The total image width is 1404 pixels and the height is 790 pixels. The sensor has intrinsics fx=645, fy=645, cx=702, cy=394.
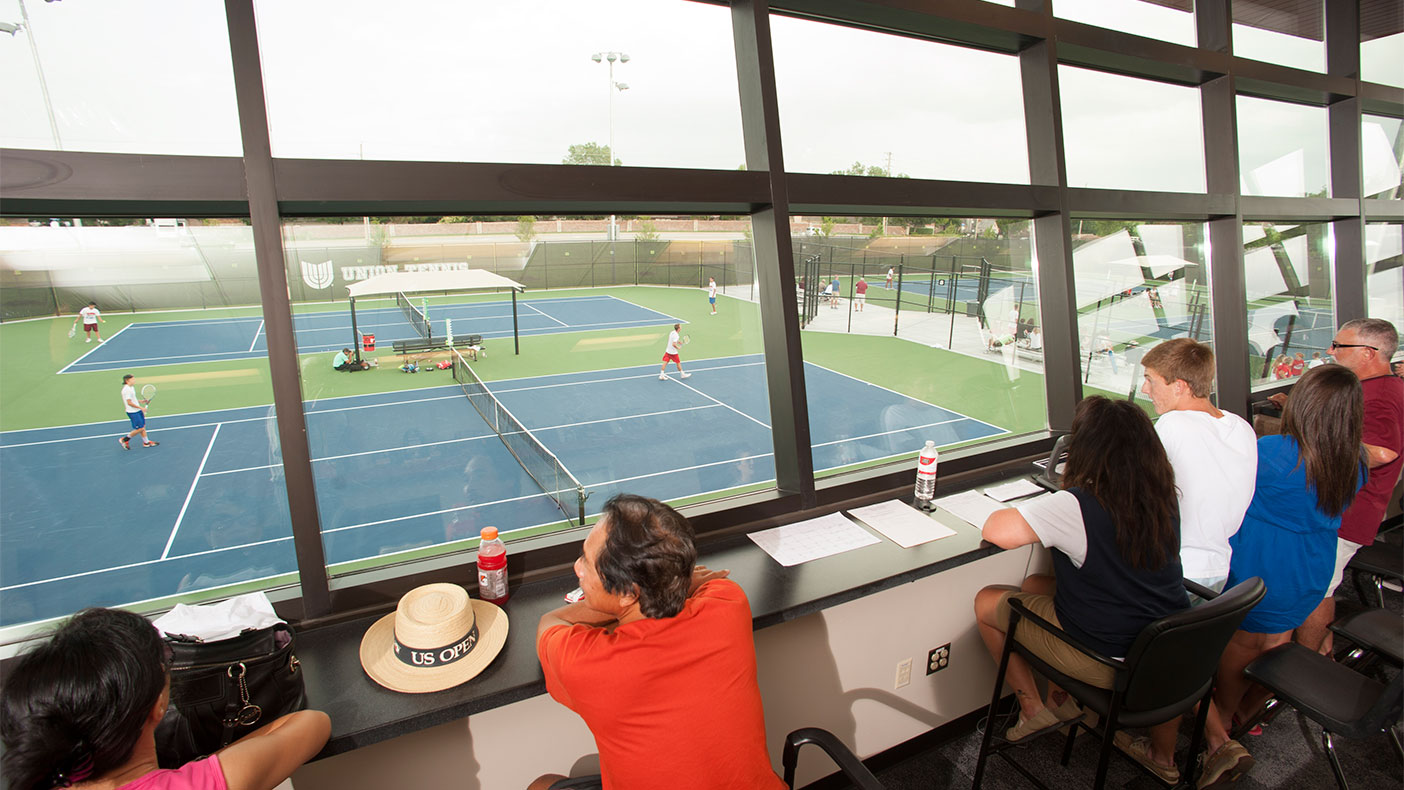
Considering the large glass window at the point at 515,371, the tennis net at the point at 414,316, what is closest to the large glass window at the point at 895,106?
the large glass window at the point at 515,371

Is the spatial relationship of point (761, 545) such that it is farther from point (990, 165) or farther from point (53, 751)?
point (990, 165)

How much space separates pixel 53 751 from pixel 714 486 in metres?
1.78

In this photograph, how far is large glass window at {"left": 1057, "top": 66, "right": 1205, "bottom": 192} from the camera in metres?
3.06

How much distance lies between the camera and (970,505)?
2457 millimetres

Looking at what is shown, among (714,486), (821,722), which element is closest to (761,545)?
(714,486)

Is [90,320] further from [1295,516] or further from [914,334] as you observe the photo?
[1295,516]

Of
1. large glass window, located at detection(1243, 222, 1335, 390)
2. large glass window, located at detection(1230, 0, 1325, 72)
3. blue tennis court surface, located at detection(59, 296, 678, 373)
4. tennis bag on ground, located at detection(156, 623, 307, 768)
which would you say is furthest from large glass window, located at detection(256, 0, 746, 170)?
large glass window, located at detection(1243, 222, 1335, 390)

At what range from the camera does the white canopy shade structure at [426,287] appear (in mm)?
1826

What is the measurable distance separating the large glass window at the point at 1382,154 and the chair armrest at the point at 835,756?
5339 millimetres

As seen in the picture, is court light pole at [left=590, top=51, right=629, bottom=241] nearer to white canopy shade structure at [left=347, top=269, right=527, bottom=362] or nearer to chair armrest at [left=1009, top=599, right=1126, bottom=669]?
white canopy shade structure at [left=347, top=269, right=527, bottom=362]

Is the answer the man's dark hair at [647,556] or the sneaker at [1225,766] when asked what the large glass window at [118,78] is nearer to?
the man's dark hair at [647,556]

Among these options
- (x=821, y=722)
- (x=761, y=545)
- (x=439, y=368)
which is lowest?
(x=821, y=722)

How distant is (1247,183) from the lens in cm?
382

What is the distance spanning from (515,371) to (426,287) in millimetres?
393
